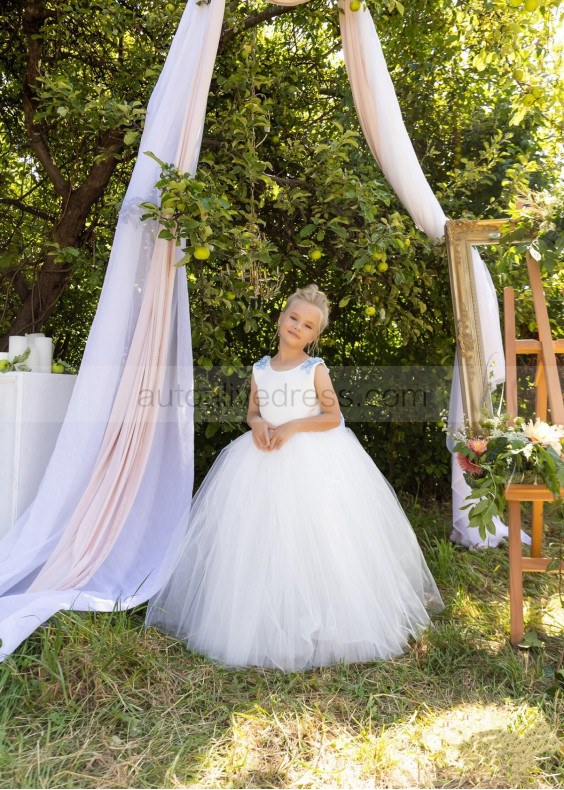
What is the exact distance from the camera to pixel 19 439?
103 inches

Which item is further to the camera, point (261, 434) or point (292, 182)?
point (292, 182)

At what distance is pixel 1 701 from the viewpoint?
6.03ft

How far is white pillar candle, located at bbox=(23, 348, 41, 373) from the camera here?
2.79 m

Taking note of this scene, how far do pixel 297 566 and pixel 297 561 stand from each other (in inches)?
0.7

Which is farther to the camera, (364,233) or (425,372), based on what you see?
(425,372)

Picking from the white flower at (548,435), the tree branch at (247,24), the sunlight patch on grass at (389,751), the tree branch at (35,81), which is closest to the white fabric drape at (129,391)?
the tree branch at (247,24)

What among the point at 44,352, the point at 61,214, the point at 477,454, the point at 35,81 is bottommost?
the point at 477,454

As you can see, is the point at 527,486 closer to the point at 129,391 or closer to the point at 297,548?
the point at 297,548

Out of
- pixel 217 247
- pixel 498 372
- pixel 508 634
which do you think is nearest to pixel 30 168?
pixel 217 247

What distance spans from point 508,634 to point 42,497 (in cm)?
189

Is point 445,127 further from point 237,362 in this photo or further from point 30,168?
point 30,168

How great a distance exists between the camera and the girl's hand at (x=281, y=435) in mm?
2410

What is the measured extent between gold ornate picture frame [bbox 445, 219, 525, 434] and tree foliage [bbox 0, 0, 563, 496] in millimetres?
212

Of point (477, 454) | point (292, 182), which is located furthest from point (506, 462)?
point (292, 182)
